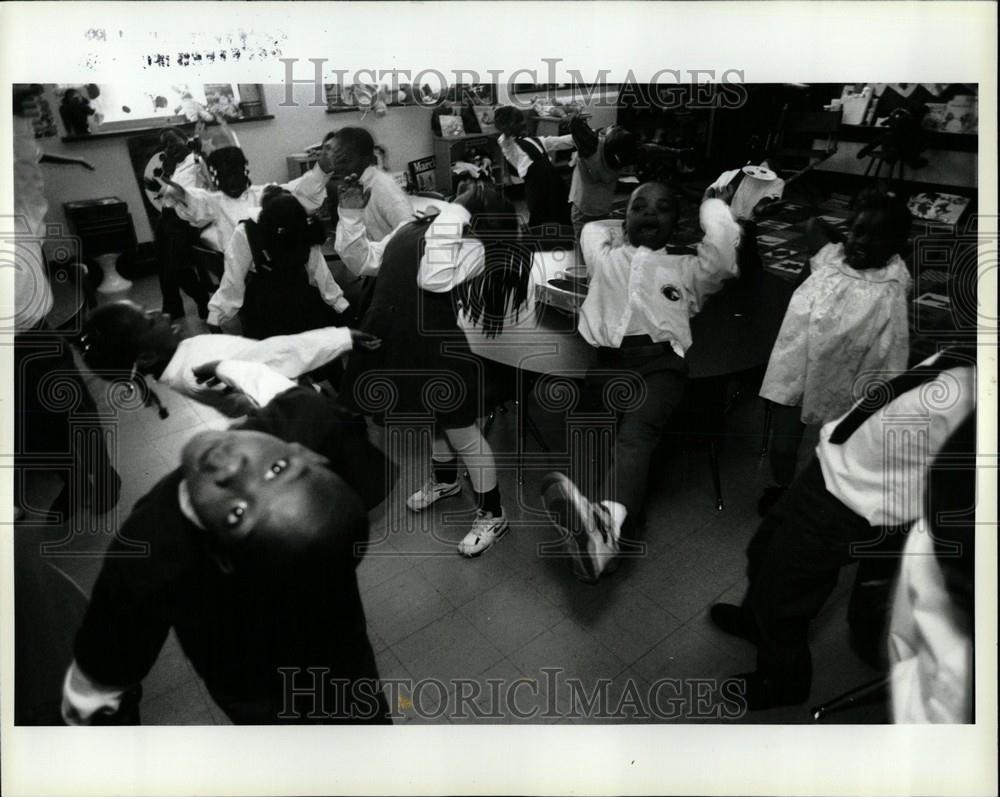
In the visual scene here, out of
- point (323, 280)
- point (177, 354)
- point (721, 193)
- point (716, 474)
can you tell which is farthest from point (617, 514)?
point (177, 354)

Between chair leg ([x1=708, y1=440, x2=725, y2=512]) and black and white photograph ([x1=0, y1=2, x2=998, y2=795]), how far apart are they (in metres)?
0.03

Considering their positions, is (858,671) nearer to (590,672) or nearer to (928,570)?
(928,570)

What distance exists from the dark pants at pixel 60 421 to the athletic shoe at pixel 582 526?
1070 millimetres

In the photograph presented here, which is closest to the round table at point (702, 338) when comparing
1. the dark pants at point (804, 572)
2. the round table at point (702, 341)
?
the round table at point (702, 341)

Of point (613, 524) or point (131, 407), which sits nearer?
point (131, 407)

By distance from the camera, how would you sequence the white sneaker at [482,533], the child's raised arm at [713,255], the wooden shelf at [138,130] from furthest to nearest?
the white sneaker at [482,533] < the child's raised arm at [713,255] < the wooden shelf at [138,130]

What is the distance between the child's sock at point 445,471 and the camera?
1648 millimetres

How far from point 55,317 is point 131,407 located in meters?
0.29

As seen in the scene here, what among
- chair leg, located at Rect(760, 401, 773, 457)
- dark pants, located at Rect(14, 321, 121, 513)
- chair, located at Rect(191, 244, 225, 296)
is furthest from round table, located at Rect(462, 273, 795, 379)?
dark pants, located at Rect(14, 321, 121, 513)

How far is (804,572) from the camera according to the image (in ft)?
5.11

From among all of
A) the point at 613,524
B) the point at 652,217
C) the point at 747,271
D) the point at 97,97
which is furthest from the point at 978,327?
the point at 97,97

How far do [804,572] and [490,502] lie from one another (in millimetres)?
794

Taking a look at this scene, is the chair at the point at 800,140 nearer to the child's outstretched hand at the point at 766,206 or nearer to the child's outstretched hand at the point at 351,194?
the child's outstretched hand at the point at 766,206

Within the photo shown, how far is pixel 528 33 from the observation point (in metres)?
1.51
